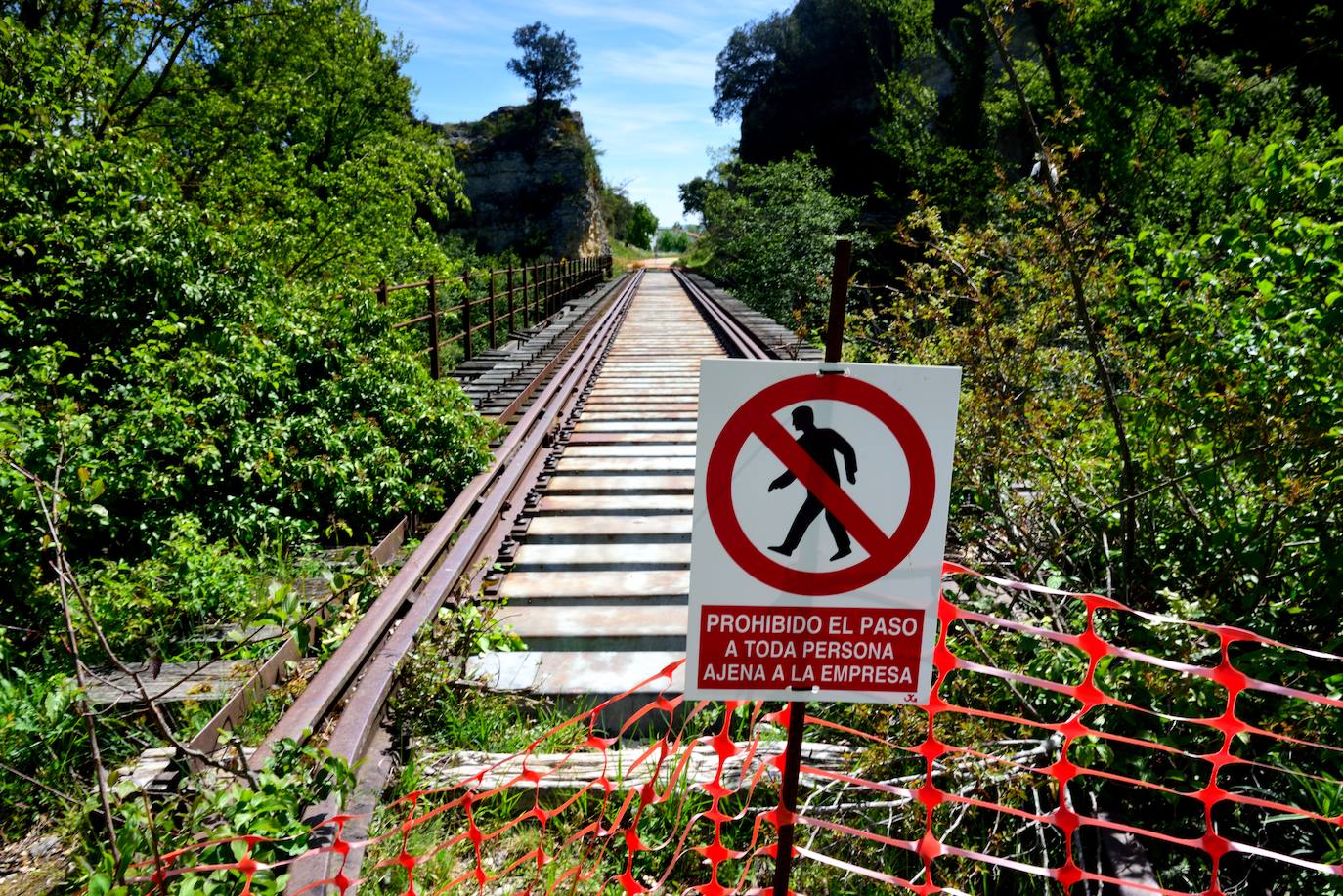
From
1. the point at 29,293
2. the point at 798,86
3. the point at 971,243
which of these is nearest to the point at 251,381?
the point at 29,293

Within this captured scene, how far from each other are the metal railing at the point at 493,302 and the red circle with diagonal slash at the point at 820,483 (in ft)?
18.6

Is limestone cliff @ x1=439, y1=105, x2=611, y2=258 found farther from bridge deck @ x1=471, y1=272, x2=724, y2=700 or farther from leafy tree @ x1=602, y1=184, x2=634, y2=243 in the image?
bridge deck @ x1=471, y1=272, x2=724, y2=700

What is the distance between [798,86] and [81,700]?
66.9 m

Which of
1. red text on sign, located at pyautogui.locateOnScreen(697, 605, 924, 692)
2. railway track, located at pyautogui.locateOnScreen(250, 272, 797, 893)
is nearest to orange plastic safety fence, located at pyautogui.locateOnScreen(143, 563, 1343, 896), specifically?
railway track, located at pyautogui.locateOnScreen(250, 272, 797, 893)

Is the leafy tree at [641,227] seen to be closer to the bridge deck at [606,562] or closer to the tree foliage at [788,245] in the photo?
the tree foliage at [788,245]

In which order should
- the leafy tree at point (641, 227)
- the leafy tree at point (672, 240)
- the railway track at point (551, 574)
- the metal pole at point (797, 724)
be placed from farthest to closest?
1. the leafy tree at point (672, 240)
2. the leafy tree at point (641, 227)
3. the railway track at point (551, 574)
4. the metal pole at point (797, 724)

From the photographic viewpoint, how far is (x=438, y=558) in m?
4.21

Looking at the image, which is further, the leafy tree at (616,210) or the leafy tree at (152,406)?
the leafy tree at (616,210)

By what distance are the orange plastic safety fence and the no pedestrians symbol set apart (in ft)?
2.46

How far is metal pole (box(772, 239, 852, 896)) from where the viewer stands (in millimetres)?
1534

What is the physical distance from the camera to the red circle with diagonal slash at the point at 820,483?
5.15ft

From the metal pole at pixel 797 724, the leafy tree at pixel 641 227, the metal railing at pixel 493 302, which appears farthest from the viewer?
the leafy tree at pixel 641 227

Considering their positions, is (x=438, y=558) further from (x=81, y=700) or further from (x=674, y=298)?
(x=674, y=298)

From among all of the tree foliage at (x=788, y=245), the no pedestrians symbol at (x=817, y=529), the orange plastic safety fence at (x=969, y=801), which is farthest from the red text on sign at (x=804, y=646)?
the tree foliage at (x=788, y=245)
